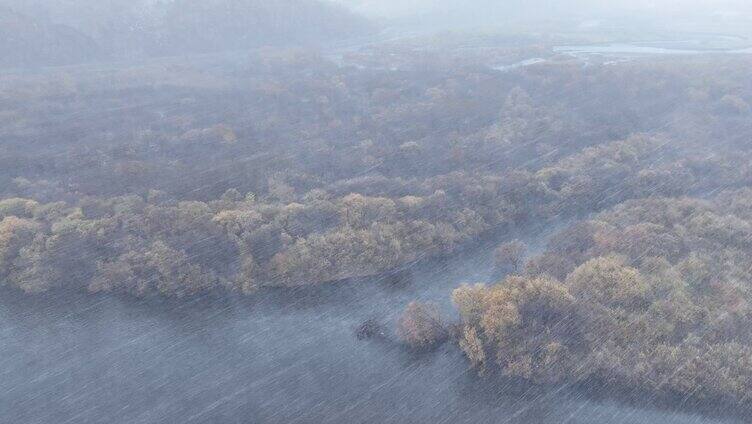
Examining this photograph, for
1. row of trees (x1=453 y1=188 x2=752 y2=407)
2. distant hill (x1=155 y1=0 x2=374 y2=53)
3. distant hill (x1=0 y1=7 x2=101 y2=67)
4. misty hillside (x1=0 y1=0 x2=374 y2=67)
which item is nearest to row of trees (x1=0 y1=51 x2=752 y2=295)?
row of trees (x1=453 y1=188 x2=752 y2=407)

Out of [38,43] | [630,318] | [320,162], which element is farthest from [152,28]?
[630,318]

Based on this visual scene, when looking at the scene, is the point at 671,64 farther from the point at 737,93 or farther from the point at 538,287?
the point at 538,287

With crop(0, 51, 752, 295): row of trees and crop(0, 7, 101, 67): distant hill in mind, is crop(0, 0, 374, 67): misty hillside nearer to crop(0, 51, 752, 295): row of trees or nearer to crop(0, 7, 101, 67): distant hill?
crop(0, 7, 101, 67): distant hill

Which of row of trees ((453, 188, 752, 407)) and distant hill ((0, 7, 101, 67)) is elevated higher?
distant hill ((0, 7, 101, 67))

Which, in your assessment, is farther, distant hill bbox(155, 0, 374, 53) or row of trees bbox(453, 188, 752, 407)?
distant hill bbox(155, 0, 374, 53)

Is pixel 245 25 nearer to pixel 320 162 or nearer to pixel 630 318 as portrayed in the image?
pixel 320 162

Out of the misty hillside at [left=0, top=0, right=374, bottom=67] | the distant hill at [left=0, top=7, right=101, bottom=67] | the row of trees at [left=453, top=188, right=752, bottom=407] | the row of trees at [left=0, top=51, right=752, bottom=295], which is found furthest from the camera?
the misty hillside at [left=0, top=0, right=374, bottom=67]
